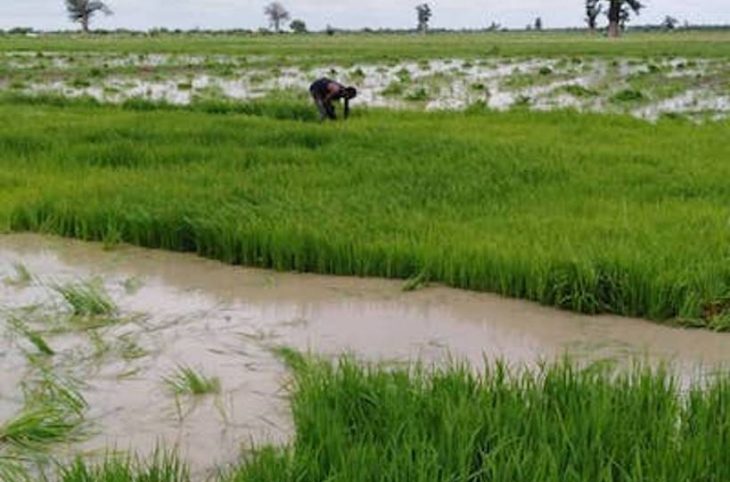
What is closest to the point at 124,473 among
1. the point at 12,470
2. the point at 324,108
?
the point at 12,470

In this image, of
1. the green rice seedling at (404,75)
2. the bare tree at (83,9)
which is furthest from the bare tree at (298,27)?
the green rice seedling at (404,75)

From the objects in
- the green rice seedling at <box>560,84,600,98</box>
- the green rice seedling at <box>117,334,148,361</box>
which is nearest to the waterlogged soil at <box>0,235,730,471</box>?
the green rice seedling at <box>117,334,148,361</box>

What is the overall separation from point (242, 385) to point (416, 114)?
336 inches

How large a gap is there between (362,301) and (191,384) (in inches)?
56.7

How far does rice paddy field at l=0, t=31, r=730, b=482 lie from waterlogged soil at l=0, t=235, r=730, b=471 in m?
0.02

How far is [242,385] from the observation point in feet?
11.4

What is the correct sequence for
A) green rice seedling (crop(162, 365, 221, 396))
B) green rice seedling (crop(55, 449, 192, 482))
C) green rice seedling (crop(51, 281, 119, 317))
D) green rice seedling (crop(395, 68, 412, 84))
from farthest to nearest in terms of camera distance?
green rice seedling (crop(395, 68, 412, 84)), green rice seedling (crop(51, 281, 119, 317)), green rice seedling (crop(162, 365, 221, 396)), green rice seedling (crop(55, 449, 192, 482))

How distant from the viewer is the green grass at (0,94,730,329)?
14.9 feet

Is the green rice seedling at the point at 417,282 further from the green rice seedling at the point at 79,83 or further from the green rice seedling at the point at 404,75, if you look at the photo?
the green rice seedling at the point at 404,75

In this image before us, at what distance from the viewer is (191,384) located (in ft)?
11.0

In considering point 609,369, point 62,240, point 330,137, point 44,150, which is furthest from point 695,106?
point 609,369

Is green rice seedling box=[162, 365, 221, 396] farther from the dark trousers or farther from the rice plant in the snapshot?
the dark trousers

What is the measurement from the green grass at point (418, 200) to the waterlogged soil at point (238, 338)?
0.17 metres

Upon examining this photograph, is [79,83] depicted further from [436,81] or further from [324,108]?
[324,108]
